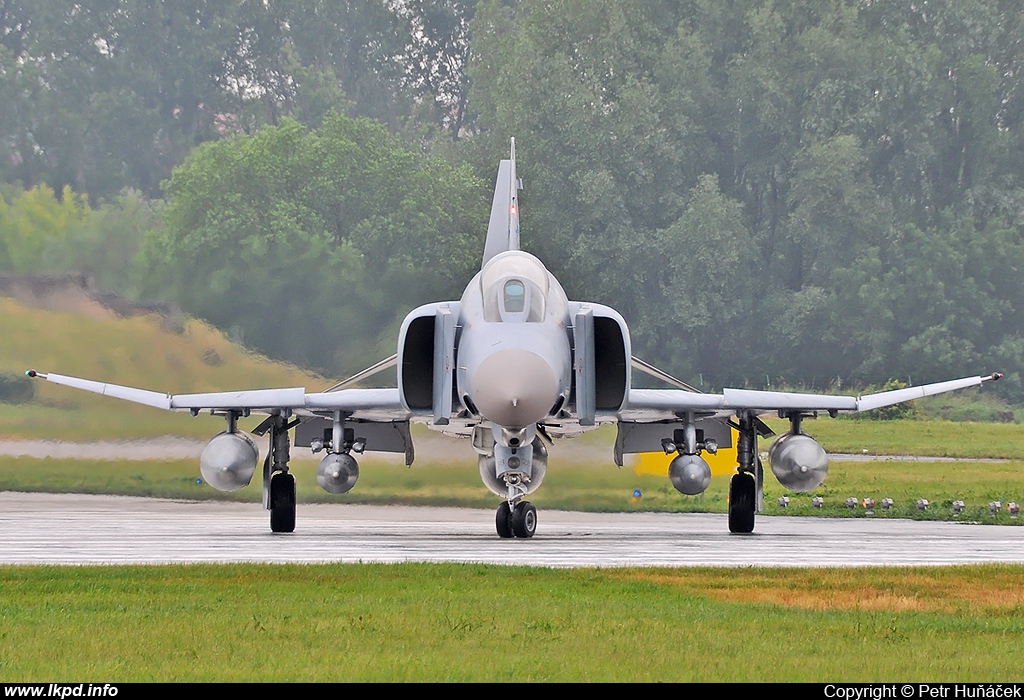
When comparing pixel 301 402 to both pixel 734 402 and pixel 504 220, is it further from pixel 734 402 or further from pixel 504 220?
pixel 734 402

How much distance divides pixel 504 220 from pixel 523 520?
12.6ft

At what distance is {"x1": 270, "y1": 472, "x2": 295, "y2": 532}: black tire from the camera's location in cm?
1825

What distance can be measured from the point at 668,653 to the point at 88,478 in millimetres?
17847

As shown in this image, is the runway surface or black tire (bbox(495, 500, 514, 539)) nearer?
the runway surface

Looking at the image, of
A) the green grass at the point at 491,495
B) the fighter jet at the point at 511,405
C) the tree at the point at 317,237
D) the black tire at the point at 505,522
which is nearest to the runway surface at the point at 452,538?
the black tire at the point at 505,522

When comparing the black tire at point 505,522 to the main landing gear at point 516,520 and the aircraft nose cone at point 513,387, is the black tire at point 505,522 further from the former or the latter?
the aircraft nose cone at point 513,387

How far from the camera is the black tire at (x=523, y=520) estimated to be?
17.0 m

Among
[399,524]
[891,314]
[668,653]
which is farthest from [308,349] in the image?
[891,314]

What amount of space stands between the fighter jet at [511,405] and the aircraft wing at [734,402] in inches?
0.9

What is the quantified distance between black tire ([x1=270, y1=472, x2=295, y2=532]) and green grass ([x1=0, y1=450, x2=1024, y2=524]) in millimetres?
4725

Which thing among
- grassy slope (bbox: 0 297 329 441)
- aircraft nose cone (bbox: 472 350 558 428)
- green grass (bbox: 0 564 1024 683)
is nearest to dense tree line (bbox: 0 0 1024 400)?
grassy slope (bbox: 0 297 329 441)

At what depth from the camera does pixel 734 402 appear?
17844 millimetres

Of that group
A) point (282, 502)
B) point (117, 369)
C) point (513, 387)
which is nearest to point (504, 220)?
point (282, 502)

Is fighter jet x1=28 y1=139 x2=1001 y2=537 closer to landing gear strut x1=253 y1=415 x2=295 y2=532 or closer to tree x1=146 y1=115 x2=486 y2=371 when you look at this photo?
landing gear strut x1=253 y1=415 x2=295 y2=532
